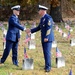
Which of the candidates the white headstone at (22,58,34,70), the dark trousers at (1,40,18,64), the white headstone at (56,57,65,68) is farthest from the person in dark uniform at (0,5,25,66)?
the white headstone at (56,57,65,68)

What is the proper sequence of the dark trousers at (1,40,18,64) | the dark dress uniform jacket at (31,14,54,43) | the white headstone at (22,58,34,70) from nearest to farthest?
the dark dress uniform jacket at (31,14,54,43) → the white headstone at (22,58,34,70) → the dark trousers at (1,40,18,64)

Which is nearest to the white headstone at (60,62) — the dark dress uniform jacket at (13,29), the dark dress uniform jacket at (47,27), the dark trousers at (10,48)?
the dark dress uniform jacket at (47,27)

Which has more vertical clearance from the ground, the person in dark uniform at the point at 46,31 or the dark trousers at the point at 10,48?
the person in dark uniform at the point at 46,31

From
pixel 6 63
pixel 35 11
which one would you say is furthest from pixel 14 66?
pixel 35 11

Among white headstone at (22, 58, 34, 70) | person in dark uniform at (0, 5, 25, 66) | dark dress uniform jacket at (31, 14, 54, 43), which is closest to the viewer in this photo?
dark dress uniform jacket at (31, 14, 54, 43)

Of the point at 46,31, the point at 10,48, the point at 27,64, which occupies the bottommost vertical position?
the point at 27,64

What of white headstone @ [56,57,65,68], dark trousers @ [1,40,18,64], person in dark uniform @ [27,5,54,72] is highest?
person in dark uniform @ [27,5,54,72]

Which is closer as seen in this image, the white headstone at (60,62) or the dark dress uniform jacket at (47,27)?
the dark dress uniform jacket at (47,27)

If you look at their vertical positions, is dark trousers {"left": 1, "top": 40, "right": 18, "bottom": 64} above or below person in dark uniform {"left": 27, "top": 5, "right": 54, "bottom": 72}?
below

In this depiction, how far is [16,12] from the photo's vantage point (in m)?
Result: 8.64

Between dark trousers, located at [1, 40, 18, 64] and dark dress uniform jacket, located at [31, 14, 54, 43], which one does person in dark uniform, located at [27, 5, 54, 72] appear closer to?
dark dress uniform jacket, located at [31, 14, 54, 43]

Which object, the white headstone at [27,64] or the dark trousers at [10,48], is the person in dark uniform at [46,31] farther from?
the dark trousers at [10,48]

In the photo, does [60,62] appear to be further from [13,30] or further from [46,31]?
[13,30]

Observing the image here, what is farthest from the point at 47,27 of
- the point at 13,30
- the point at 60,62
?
the point at 60,62
